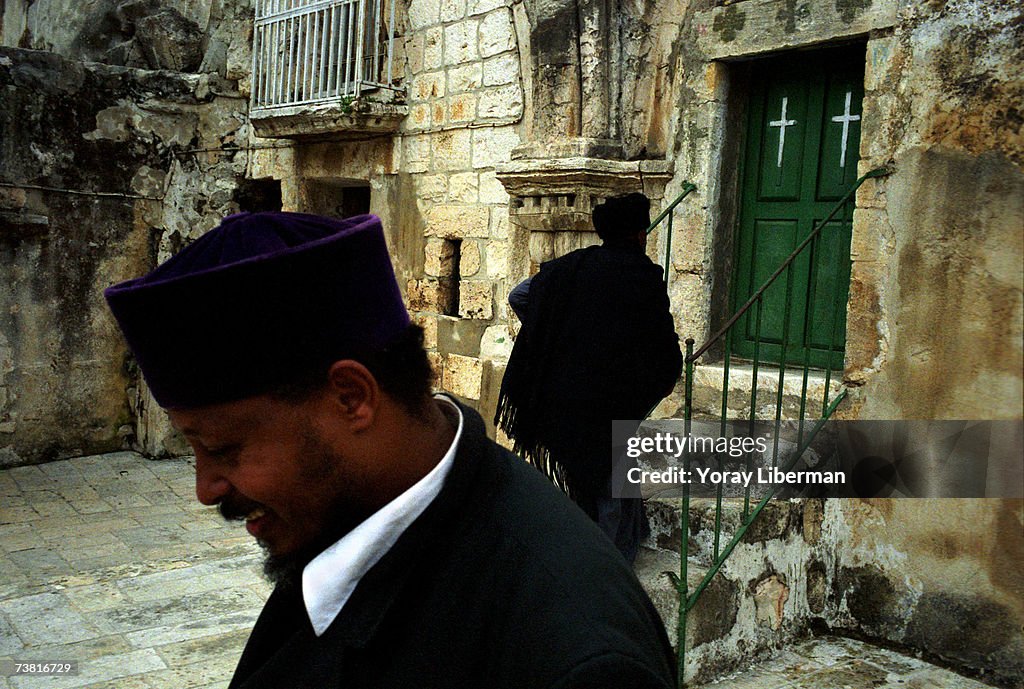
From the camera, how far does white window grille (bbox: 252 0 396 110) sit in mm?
6789

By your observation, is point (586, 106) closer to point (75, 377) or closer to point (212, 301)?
point (212, 301)

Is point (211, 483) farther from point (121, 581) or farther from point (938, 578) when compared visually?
point (121, 581)

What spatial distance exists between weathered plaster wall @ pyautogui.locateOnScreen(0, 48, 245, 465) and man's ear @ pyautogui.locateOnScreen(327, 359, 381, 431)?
7.55m

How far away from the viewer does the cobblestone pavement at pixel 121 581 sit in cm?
432

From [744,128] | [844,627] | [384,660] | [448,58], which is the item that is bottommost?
[844,627]

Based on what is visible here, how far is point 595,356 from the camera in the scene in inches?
145

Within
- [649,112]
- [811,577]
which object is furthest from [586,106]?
[811,577]

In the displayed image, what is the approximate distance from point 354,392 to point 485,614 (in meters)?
0.32

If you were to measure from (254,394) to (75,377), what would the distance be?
7834 millimetres

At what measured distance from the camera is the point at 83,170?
8062mm

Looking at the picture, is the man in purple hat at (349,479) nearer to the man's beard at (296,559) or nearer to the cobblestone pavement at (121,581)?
the man's beard at (296,559)

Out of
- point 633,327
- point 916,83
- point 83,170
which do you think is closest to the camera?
point 633,327

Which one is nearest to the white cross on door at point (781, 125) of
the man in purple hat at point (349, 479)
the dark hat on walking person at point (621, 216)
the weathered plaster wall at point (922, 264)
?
the weathered plaster wall at point (922, 264)

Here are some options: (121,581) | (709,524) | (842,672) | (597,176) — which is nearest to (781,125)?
(597,176)
